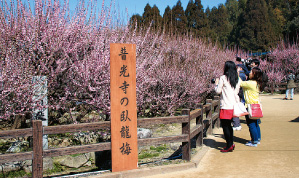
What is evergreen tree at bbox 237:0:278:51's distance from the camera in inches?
1406

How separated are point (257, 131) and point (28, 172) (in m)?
5.05

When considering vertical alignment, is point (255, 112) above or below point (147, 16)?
below

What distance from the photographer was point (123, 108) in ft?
15.4

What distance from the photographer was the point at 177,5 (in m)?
31.6

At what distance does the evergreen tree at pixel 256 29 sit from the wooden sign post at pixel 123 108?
33254 millimetres

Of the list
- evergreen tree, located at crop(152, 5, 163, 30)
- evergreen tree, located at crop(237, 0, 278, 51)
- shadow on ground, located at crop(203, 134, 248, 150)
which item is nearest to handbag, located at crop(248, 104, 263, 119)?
shadow on ground, located at crop(203, 134, 248, 150)

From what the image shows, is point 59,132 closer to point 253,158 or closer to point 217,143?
point 253,158

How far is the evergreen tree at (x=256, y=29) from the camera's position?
35.7 m

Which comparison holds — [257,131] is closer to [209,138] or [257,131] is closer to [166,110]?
[209,138]

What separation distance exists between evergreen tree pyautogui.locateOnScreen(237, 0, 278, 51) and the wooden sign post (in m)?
33.3

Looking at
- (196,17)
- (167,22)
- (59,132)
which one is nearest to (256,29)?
(196,17)

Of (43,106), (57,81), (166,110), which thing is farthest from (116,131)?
(166,110)

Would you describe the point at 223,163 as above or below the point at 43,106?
below

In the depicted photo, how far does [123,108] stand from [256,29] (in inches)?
1429
